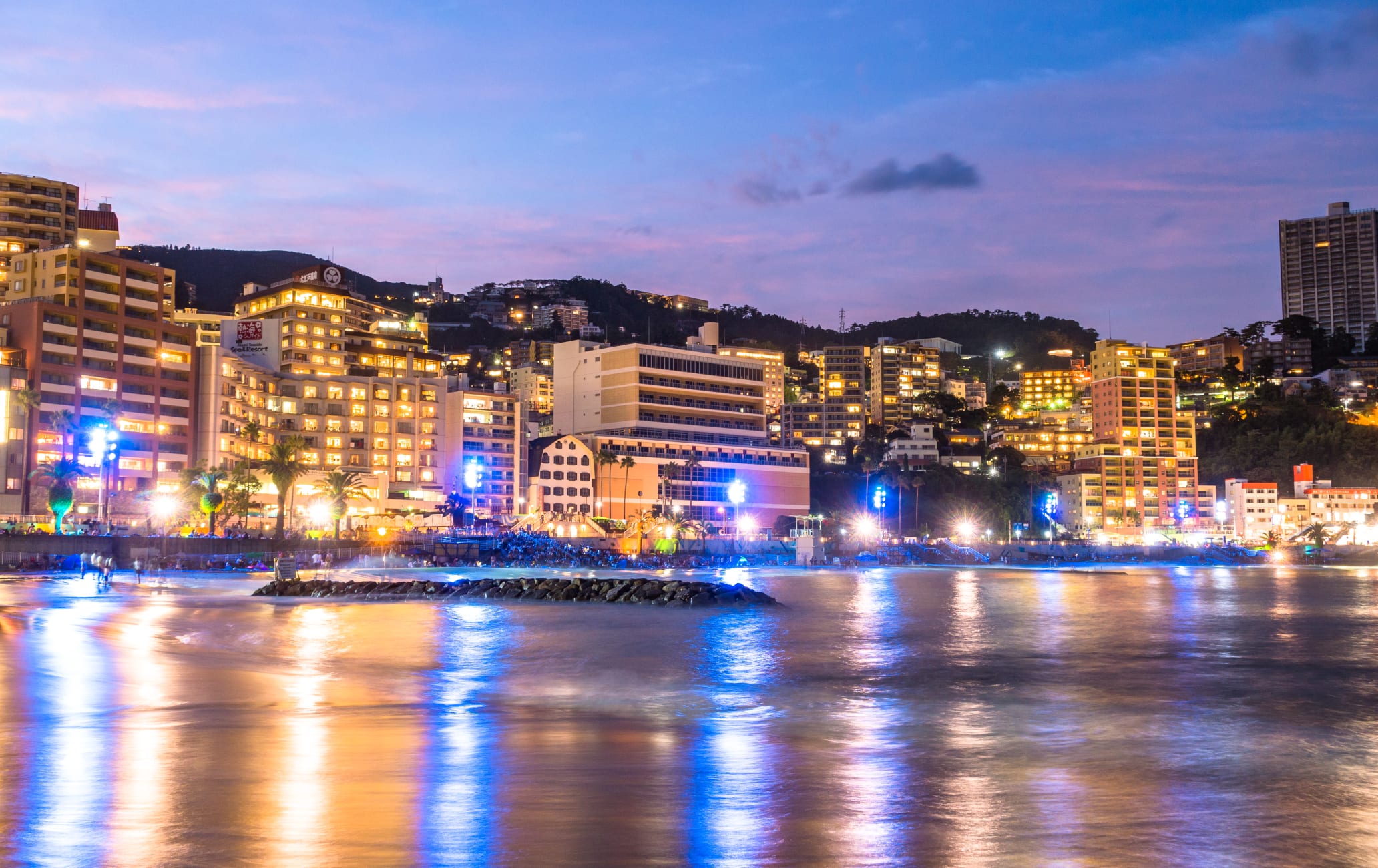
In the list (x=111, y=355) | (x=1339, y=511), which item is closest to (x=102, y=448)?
(x=111, y=355)

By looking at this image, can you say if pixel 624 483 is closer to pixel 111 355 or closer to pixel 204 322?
pixel 111 355

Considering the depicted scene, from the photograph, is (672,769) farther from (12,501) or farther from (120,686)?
(12,501)

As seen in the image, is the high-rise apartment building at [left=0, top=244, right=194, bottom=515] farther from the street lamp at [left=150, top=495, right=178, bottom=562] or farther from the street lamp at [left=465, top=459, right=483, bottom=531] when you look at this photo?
the street lamp at [left=465, top=459, right=483, bottom=531]

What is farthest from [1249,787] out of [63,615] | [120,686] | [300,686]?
[63,615]

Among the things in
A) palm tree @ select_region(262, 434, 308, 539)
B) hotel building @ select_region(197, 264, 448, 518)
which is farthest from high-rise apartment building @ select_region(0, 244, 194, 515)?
palm tree @ select_region(262, 434, 308, 539)

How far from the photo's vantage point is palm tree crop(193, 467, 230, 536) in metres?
97.3

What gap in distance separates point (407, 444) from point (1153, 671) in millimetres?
126209

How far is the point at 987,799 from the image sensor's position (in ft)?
45.5

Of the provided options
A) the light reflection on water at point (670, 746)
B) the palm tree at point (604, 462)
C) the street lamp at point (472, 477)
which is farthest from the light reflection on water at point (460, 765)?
the palm tree at point (604, 462)

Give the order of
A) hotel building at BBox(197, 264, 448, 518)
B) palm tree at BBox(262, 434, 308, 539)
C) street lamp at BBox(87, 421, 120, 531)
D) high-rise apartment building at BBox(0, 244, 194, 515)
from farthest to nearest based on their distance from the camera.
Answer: hotel building at BBox(197, 264, 448, 518)
high-rise apartment building at BBox(0, 244, 194, 515)
palm tree at BBox(262, 434, 308, 539)
street lamp at BBox(87, 421, 120, 531)

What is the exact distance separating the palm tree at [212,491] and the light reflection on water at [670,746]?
195 ft

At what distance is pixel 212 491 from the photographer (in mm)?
100938

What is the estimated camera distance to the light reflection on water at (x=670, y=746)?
448 inches

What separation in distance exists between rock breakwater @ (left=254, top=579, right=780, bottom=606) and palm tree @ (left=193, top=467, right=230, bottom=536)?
43514 mm
